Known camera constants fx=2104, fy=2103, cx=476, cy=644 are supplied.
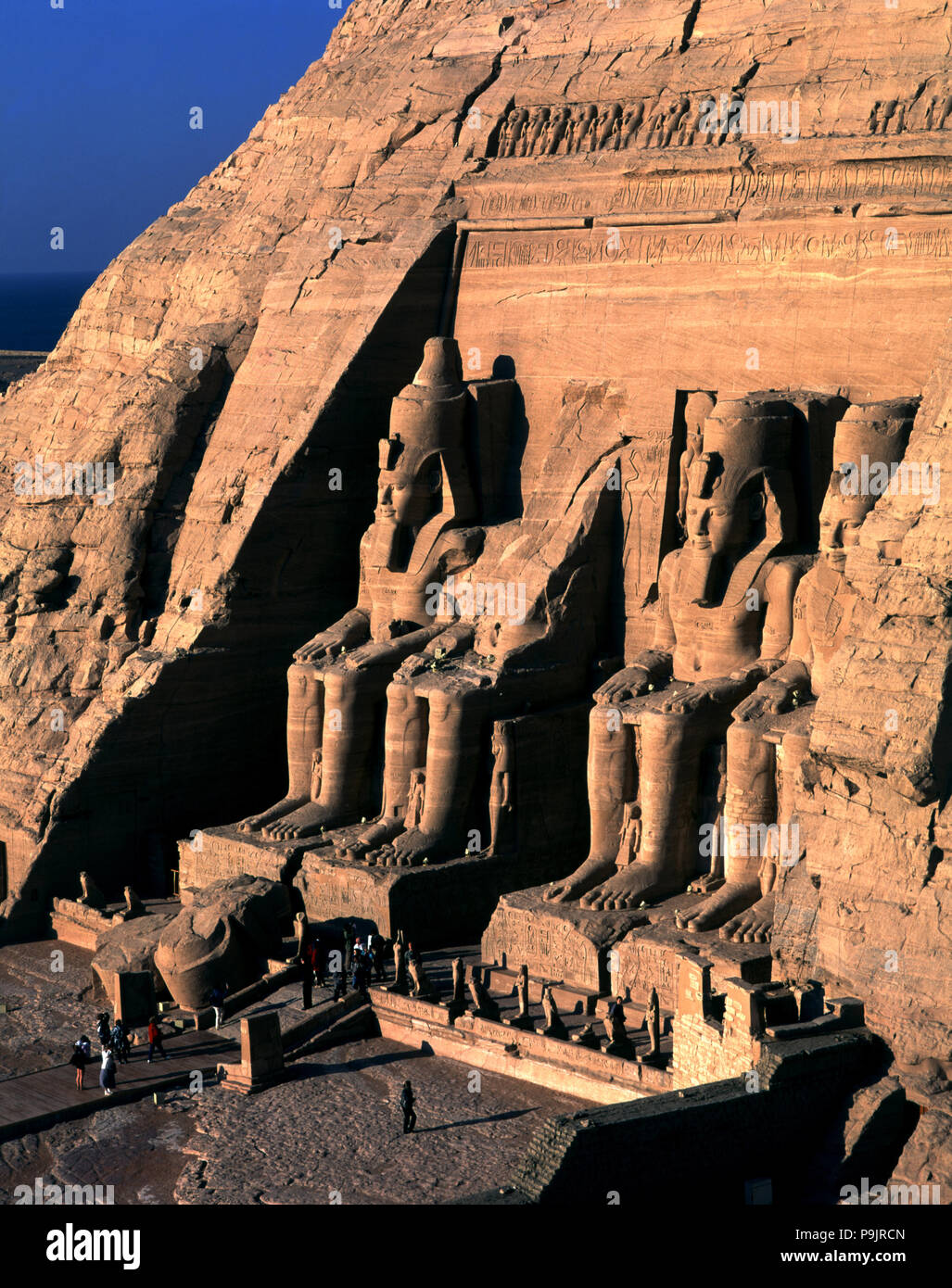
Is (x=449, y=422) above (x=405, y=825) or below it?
above

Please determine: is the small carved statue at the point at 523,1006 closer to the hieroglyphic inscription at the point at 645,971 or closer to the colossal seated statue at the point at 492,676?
the hieroglyphic inscription at the point at 645,971

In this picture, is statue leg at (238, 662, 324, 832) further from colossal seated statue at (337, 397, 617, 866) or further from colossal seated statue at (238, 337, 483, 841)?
colossal seated statue at (337, 397, 617, 866)

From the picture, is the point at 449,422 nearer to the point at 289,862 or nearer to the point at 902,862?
the point at 289,862

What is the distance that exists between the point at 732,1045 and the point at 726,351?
8.36m

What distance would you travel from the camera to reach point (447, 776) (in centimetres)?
2086

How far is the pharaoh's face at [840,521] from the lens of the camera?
1909 cm

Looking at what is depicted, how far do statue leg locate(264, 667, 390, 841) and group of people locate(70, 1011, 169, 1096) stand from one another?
343 centimetres

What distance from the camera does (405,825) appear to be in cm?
2125

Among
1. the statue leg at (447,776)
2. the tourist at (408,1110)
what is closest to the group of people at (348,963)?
the statue leg at (447,776)

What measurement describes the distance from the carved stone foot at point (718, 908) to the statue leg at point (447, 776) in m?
2.89

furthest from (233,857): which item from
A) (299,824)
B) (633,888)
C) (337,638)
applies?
(633,888)

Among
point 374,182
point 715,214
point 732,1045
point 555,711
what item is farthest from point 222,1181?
point 374,182

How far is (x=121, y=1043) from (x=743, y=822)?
590 centimetres

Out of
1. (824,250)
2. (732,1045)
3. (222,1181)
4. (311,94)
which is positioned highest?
(311,94)
